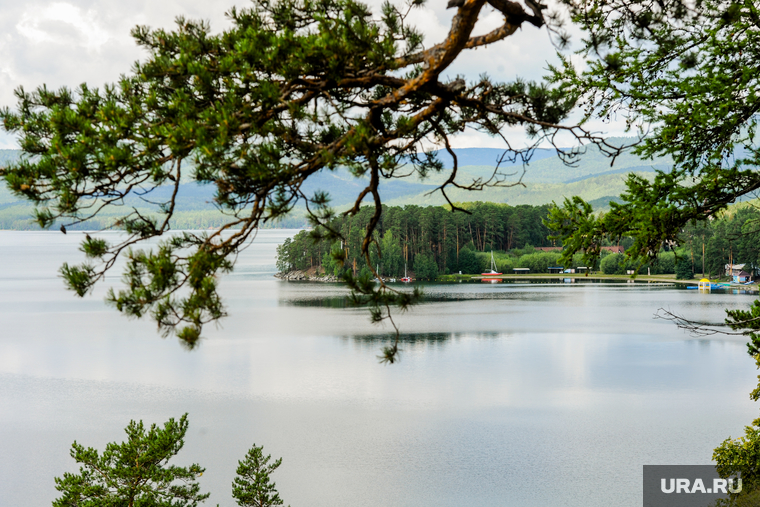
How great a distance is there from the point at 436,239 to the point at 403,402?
50.8 m

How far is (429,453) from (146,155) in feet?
57.0

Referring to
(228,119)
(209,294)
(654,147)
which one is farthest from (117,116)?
(654,147)

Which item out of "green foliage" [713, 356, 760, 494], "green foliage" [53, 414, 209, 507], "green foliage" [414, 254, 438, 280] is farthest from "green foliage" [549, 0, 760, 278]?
"green foliage" [414, 254, 438, 280]

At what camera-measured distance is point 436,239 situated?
73812 millimetres

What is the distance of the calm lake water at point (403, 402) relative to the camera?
17.1 meters

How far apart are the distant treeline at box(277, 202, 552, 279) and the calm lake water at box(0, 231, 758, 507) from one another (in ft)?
90.4

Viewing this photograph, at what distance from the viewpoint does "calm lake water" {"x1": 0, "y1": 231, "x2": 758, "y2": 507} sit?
17.1 meters

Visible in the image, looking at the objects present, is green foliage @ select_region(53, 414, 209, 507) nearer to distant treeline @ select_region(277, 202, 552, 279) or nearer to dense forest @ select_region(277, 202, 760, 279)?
dense forest @ select_region(277, 202, 760, 279)

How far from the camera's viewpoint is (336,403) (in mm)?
23078

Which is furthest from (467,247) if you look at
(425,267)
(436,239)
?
(425,267)

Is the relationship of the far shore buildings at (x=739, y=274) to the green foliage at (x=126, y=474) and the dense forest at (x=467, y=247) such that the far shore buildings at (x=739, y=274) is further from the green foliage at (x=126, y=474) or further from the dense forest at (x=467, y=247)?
the green foliage at (x=126, y=474)

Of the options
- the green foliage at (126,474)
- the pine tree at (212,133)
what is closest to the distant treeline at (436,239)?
the green foliage at (126,474)

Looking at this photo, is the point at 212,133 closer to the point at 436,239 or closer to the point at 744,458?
the point at 744,458

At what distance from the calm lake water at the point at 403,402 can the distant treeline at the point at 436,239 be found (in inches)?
1085
